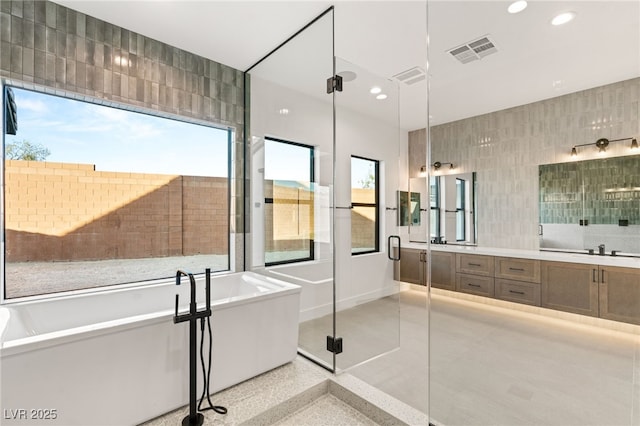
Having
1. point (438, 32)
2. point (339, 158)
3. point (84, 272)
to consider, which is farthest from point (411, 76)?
point (84, 272)

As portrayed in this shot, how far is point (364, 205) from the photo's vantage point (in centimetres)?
383

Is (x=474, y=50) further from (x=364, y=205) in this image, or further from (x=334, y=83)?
(x=364, y=205)

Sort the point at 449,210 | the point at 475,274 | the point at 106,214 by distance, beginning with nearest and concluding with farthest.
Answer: the point at 106,214
the point at 475,274
the point at 449,210

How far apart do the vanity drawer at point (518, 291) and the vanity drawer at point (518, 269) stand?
5cm

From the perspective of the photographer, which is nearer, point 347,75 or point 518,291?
point 347,75

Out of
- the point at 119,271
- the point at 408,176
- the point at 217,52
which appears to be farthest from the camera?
the point at 408,176

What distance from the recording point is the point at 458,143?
13.1 feet

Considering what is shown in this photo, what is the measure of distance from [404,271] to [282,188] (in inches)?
109

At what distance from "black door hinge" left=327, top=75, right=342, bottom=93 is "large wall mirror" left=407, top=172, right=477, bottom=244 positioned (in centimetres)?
184

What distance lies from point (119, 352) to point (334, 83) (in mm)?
2448

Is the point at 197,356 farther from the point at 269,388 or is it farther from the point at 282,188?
the point at 282,188

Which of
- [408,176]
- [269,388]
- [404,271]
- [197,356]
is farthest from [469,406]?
[408,176]

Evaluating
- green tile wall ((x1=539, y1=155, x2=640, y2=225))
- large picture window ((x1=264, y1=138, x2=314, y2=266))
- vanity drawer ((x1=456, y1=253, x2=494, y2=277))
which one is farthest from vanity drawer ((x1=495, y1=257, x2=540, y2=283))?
large picture window ((x1=264, y1=138, x2=314, y2=266))

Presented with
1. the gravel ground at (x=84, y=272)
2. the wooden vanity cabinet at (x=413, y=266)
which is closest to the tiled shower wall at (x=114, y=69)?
the gravel ground at (x=84, y=272)
